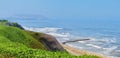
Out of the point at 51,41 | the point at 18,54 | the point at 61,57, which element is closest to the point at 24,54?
the point at 18,54

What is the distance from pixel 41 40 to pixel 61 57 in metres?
13.5

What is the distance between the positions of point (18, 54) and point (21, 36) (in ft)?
30.6

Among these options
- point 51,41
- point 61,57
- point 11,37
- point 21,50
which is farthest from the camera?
point 51,41

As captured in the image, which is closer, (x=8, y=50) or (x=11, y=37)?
(x=8, y=50)

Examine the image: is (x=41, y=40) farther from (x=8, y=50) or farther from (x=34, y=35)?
(x=8, y=50)

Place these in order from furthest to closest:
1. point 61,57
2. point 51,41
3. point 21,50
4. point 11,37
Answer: point 51,41, point 11,37, point 21,50, point 61,57

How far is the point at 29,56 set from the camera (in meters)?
17.4

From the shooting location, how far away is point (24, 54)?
17.8 m

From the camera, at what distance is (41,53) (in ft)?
58.4

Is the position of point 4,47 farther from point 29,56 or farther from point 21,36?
point 21,36

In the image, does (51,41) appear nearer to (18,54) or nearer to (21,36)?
(21,36)

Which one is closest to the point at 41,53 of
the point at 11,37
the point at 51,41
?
the point at 11,37

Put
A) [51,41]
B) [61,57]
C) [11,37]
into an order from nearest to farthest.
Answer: [61,57] → [11,37] → [51,41]

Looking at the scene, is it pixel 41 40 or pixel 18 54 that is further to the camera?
pixel 41 40
